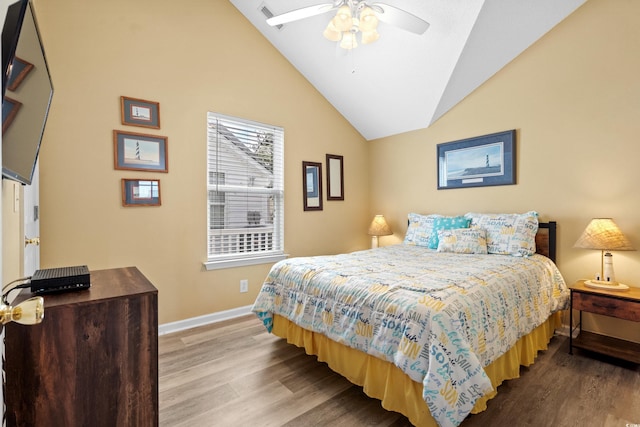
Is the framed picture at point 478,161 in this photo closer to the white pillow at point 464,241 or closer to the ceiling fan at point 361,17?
the white pillow at point 464,241

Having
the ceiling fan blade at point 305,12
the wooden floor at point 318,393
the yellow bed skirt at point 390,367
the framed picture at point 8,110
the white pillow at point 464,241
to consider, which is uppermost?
the ceiling fan blade at point 305,12

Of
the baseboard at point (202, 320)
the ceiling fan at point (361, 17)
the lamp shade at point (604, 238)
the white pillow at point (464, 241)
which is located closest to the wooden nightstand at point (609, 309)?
the lamp shade at point (604, 238)

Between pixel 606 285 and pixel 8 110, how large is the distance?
3.50 metres

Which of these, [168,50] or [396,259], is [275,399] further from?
[168,50]

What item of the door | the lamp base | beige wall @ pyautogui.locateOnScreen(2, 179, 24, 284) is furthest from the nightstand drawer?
the door

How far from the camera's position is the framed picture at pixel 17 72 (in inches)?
34.4

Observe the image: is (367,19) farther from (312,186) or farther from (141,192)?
(141,192)

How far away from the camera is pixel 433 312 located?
1484mm

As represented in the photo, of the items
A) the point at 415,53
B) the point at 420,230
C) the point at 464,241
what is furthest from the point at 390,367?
the point at 415,53

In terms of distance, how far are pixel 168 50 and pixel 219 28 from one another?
23.8 inches

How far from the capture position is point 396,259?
2689 mm

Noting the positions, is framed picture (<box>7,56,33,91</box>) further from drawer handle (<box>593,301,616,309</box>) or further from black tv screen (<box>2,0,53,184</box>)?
drawer handle (<box>593,301,616,309</box>)

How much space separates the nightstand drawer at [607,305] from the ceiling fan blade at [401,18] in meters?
2.30

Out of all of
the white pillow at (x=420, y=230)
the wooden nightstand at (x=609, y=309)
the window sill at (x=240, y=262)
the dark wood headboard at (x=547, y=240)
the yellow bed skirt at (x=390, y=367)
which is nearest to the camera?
the yellow bed skirt at (x=390, y=367)
